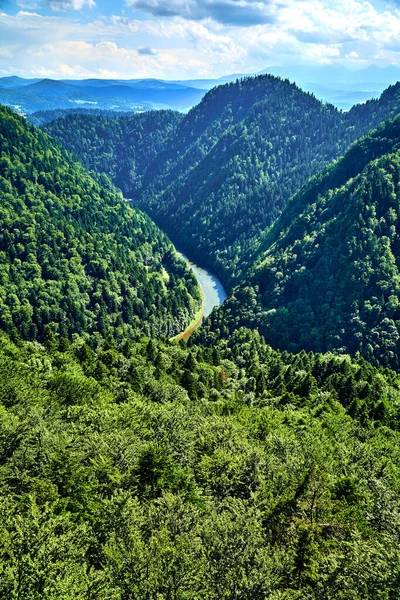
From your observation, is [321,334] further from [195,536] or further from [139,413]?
[195,536]

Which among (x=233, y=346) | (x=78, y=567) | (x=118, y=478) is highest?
(x=78, y=567)

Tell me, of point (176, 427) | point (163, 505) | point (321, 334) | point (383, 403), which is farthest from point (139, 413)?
point (321, 334)

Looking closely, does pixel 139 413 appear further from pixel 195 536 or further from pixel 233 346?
pixel 233 346

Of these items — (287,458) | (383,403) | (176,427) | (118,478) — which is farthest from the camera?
(383,403)

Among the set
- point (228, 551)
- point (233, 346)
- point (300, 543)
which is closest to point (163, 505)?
point (228, 551)

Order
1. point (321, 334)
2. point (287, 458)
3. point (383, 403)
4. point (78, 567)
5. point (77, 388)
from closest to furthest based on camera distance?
point (78, 567)
point (287, 458)
point (77, 388)
point (383, 403)
point (321, 334)

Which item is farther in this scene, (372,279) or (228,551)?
(372,279)

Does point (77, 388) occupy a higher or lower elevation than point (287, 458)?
lower
